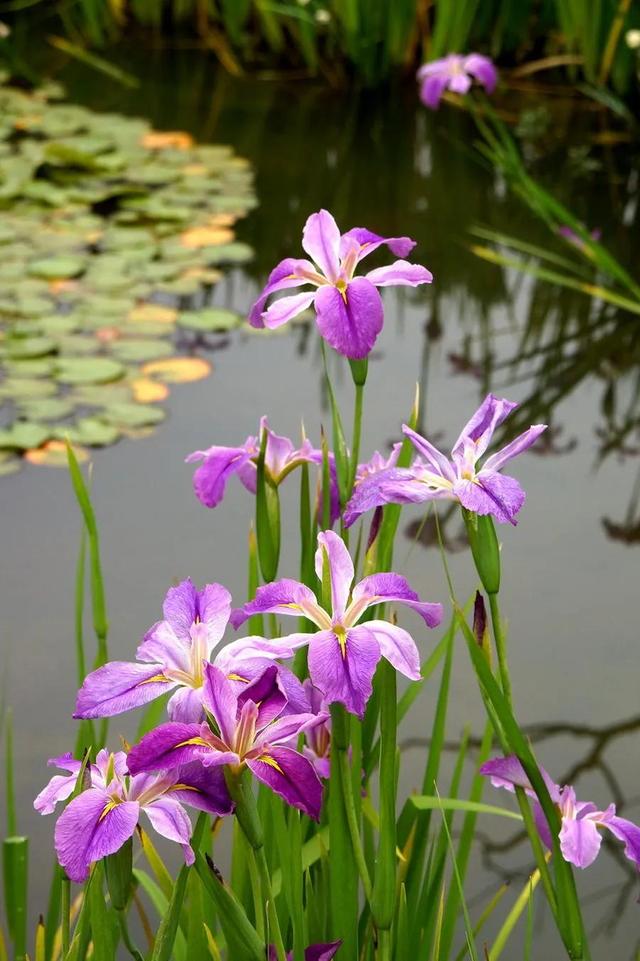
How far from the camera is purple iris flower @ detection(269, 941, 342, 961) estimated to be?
0.82 metres

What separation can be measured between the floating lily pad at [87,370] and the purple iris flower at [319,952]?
5.17 feet

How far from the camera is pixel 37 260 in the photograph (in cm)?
270

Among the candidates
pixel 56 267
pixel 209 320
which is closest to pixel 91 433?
pixel 209 320

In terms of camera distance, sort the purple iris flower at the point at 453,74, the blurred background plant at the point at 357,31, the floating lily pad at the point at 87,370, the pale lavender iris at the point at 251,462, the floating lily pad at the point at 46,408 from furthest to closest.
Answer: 1. the blurred background plant at the point at 357,31
2. the purple iris flower at the point at 453,74
3. the floating lily pad at the point at 87,370
4. the floating lily pad at the point at 46,408
5. the pale lavender iris at the point at 251,462

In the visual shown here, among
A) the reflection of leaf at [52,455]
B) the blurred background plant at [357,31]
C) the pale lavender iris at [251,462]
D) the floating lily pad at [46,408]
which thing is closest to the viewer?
the pale lavender iris at [251,462]

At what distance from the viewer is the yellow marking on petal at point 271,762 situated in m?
0.68

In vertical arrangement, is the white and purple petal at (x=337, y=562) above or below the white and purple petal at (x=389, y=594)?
above

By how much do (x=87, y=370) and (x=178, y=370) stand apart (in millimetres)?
155

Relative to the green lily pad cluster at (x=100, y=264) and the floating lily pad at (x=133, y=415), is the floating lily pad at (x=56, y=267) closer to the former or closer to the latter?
the green lily pad cluster at (x=100, y=264)

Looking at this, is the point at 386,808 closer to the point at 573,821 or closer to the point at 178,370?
the point at 573,821

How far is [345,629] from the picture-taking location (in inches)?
28.8

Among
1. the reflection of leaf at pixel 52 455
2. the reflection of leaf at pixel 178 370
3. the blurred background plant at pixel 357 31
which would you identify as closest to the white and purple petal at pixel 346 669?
the reflection of leaf at pixel 52 455

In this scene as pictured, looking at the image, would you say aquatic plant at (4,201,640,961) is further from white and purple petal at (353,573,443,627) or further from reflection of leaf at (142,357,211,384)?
reflection of leaf at (142,357,211,384)

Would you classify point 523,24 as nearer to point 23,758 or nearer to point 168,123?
point 168,123
